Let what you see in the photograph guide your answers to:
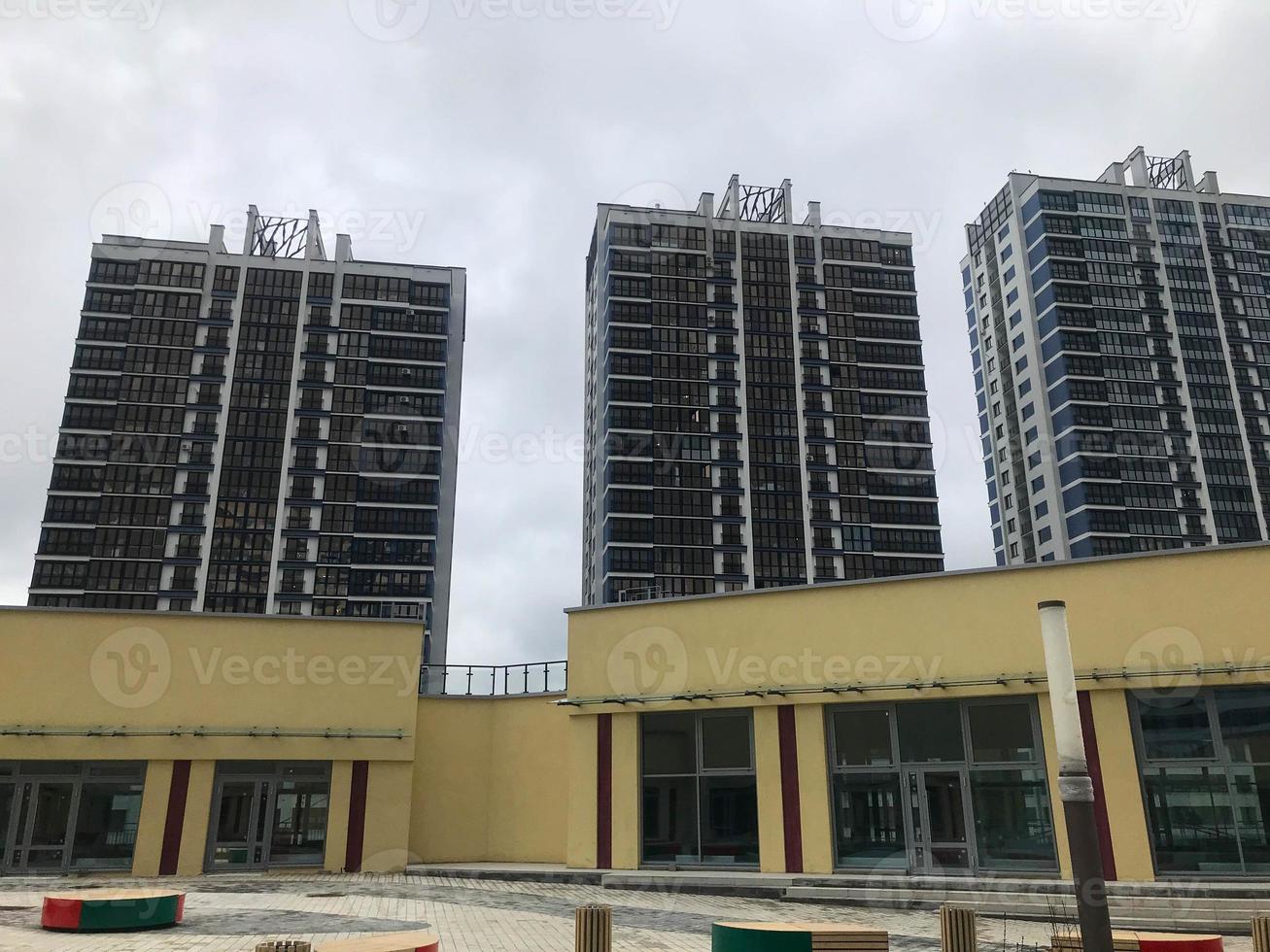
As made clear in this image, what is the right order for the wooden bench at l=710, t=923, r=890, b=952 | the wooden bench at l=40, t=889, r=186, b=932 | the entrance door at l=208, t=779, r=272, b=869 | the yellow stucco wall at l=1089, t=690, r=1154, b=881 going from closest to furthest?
the wooden bench at l=710, t=923, r=890, b=952 < the wooden bench at l=40, t=889, r=186, b=932 < the yellow stucco wall at l=1089, t=690, r=1154, b=881 < the entrance door at l=208, t=779, r=272, b=869

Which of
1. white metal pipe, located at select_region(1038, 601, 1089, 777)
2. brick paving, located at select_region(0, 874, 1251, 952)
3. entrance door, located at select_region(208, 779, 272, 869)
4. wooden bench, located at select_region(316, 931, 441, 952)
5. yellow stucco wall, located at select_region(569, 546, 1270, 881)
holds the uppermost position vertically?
yellow stucco wall, located at select_region(569, 546, 1270, 881)

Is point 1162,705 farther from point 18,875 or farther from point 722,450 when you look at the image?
point 722,450

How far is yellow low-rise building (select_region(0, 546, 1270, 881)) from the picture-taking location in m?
19.1

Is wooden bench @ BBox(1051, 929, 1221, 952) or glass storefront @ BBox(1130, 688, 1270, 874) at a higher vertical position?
glass storefront @ BBox(1130, 688, 1270, 874)

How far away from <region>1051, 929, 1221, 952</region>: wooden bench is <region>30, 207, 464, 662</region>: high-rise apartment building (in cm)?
6667

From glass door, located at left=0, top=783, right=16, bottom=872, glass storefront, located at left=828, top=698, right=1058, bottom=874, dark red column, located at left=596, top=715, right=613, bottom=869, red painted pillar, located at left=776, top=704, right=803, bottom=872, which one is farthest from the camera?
glass door, located at left=0, top=783, right=16, bottom=872

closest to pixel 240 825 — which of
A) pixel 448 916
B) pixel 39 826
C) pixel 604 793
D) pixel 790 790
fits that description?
pixel 39 826

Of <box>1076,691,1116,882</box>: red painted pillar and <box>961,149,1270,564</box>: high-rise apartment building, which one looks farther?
<box>961,149,1270,564</box>: high-rise apartment building

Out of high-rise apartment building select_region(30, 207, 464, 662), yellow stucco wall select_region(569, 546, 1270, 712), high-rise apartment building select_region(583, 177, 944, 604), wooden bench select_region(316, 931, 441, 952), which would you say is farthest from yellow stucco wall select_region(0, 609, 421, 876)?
high-rise apartment building select_region(30, 207, 464, 662)

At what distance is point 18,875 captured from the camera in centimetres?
2331

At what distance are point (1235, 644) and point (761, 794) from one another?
33.6 ft

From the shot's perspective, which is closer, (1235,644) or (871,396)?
(1235,644)

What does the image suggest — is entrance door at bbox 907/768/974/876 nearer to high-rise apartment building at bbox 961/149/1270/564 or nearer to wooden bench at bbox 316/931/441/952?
wooden bench at bbox 316/931/441/952

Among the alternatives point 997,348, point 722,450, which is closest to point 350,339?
point 722,450
